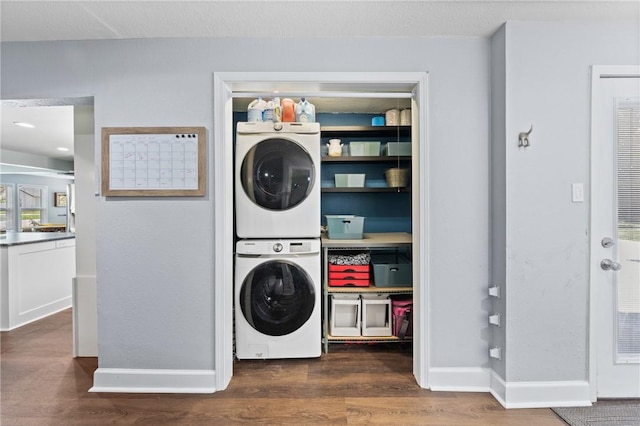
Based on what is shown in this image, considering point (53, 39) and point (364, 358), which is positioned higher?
point (53, 39)

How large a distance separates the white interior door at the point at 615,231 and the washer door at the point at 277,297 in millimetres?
1799

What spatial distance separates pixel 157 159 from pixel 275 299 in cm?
125

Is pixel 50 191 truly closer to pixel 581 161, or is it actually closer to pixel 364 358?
pixel 364 358

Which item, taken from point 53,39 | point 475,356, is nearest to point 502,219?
point 475,356

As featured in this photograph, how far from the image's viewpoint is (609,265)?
1984 mm

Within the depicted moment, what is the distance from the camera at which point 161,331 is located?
2.12 m

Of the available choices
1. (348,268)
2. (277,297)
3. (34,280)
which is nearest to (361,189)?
(348,268)

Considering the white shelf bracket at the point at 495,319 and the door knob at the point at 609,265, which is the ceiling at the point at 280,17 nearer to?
the door knob at the point at 609,265

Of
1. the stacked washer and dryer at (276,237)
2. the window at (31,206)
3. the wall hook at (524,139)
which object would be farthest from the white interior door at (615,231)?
the window at (31,206)

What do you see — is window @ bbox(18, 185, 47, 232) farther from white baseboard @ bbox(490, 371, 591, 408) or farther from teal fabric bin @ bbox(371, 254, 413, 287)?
white baseboard @ bbox(490, 371, 591, 408)

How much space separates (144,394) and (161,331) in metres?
0.38

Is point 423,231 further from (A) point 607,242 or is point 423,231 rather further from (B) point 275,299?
(B) point 275,299

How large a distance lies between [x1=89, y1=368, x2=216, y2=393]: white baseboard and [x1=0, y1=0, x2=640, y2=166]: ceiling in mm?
1874

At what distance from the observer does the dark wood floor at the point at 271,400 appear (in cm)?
183
